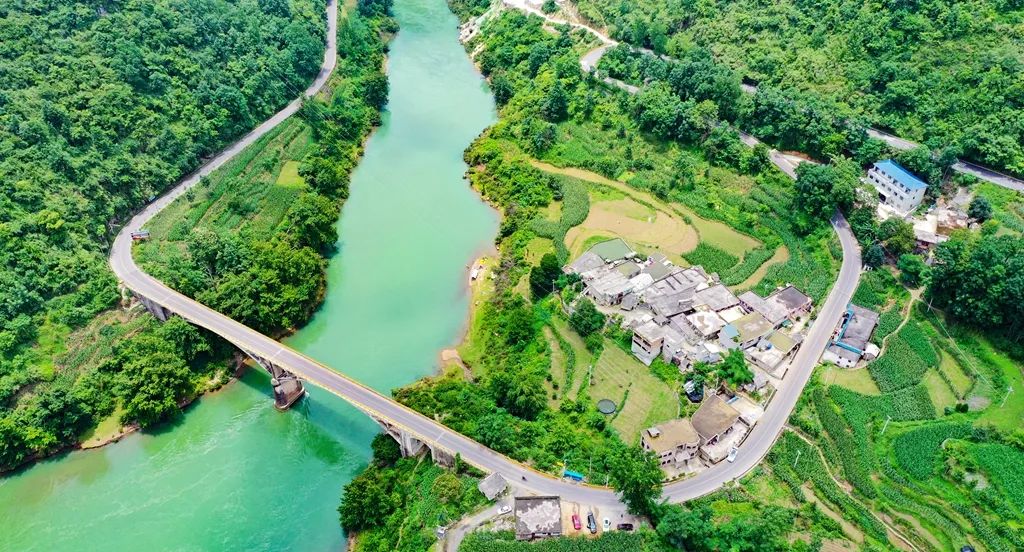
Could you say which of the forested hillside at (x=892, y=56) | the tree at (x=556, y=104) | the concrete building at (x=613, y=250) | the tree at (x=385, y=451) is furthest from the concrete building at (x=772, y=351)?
the tree at (x=556, y=104)

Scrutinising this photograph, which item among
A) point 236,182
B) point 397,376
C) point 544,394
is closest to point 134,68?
point 236,182

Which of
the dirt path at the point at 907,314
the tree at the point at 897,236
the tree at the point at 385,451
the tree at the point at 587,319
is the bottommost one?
the tree at the point at 385,451

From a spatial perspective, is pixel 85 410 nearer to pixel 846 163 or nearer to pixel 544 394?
pixel 544 394

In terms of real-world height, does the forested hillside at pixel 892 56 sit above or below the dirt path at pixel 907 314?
above

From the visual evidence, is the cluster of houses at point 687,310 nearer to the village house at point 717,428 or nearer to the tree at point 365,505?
the village house at point 717,428

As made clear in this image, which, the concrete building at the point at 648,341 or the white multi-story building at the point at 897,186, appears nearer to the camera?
the concrete building at the point at 648,341

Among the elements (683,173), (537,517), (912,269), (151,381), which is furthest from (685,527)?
(683,173)
